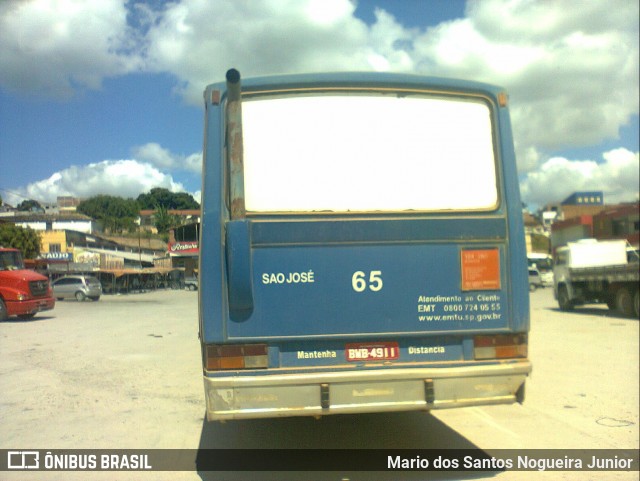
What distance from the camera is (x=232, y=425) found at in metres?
6.71

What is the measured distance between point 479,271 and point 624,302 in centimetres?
1697

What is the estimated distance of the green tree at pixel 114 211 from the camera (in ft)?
33.1

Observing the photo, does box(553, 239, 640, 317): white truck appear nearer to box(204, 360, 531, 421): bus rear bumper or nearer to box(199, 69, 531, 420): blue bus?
box(199, 69, 531, 420): blue bus

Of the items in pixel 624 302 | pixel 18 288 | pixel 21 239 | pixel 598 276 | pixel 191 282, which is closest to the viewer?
pixel 191 282

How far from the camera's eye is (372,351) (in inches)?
179

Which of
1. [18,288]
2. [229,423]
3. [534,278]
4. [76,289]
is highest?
[76,289]

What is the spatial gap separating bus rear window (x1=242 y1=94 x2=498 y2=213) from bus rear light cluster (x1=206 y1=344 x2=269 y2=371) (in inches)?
40.2

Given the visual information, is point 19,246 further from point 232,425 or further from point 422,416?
point 422,416

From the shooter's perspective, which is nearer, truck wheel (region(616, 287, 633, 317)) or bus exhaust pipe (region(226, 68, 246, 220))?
bus exhaust pipe (region(226, 68, 246, 220))

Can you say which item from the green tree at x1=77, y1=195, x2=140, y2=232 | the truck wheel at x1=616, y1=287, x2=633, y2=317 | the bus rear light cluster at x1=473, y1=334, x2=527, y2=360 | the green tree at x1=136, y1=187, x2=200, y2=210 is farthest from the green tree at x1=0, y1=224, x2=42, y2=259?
the truck wheel at x1=616, y1=287, x2=633, y2=317

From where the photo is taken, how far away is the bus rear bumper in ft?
14.3

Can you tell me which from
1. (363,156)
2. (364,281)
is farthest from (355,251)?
(363,156)

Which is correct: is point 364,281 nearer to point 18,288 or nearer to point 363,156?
point 363,156

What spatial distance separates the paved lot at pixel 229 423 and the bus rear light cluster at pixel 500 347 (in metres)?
1.04
